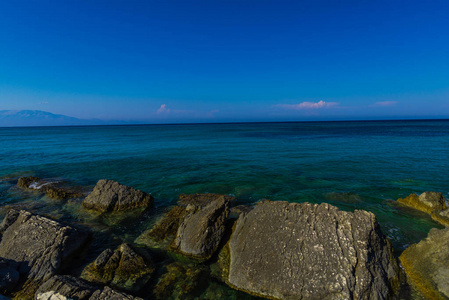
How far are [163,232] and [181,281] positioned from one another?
328cm

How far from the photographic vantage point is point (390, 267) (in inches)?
278

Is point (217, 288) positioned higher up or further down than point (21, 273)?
further down

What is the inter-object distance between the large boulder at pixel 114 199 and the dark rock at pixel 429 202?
15.9 m

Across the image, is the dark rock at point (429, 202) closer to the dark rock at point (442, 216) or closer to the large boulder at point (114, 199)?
the dark rock at point (442, 216)

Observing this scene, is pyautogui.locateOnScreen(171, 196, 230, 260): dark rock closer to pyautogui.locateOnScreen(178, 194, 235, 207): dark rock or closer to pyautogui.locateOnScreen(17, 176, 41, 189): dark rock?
pyautogui.locateOnScreen(178, 194, 235, 207): dark rock

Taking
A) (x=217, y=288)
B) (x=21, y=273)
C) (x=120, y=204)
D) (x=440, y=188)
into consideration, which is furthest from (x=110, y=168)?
(x=440, y=188)

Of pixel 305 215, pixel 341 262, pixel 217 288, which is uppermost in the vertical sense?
pixel 305 215

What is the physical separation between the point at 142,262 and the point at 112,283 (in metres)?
1.04

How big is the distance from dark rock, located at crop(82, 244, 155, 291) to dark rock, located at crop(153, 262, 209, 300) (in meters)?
0.59

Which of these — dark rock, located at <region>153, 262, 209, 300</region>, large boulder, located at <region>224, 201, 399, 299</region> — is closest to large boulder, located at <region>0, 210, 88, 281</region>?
dark rock, located at <region>153, 262, 209, 300</region>

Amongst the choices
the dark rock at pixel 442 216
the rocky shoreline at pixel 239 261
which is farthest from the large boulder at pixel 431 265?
the dark rock at pixel 442 216

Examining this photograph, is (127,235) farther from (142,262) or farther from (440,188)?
(440,188)

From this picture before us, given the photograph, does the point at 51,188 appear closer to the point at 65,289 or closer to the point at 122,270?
the point at 122,270

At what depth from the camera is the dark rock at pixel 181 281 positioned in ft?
22.4
